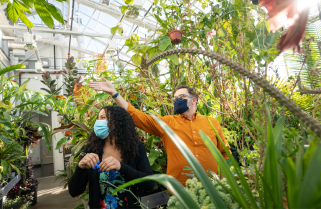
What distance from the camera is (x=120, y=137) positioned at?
1.44 metres

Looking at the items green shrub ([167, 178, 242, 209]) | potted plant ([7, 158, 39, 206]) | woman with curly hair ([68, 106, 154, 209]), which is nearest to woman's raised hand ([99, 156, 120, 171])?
woman with curly hair ([68, 106, 154, 209])

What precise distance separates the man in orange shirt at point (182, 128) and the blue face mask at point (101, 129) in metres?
0.18

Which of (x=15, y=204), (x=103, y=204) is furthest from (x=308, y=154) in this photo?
(x=15, y=204)

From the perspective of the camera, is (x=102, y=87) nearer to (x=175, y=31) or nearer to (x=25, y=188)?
(x=175, y=31)

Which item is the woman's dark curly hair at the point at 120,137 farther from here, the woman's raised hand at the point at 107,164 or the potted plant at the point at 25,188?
the potted plant at the point at 25,188

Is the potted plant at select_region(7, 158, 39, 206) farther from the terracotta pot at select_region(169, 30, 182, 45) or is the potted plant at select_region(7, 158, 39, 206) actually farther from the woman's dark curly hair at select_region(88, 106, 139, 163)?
the terracotta pot at select_region(169, 30, 182, 45)

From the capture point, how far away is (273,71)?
720 mm

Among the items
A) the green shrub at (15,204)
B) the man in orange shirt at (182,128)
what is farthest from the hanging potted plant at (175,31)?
the green shrub at (15,204)

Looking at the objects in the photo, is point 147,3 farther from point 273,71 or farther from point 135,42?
point 273,71

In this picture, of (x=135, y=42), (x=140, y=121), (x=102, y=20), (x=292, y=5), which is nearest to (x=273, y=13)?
(x=292, y=5)

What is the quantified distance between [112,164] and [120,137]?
34 cm

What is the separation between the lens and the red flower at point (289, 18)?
0.33m

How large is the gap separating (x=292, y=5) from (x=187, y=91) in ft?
4.42

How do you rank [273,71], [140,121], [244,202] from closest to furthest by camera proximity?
[244,202] → [273,71] → [140,121]
